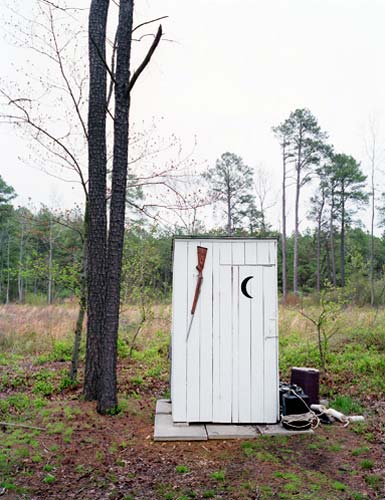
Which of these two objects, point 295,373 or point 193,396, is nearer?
point 193,396

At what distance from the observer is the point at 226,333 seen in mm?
4551

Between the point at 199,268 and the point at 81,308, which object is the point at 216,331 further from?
the point at 81,308

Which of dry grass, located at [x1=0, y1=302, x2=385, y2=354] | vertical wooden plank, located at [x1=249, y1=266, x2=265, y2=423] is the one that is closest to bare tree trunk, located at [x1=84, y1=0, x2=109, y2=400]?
vertical wooden plank, located at [x1=249, y1=266, x2=265, y2=423]

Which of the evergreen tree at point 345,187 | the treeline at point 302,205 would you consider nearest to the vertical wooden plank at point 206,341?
the treeline at point 302,205

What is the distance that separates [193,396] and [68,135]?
3.86 m

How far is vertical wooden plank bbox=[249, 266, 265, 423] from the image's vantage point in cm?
448

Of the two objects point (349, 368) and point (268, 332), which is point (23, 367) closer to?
point (268, 332)

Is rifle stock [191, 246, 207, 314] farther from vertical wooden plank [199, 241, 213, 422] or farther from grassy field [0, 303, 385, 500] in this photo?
grassy field [0, 303, 385, 500]

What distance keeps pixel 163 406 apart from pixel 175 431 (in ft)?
2.97

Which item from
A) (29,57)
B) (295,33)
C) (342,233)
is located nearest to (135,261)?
(29,57)

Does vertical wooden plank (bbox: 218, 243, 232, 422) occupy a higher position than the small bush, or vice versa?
vertical wooden plank (bbox: 218, 243, 232, 422)

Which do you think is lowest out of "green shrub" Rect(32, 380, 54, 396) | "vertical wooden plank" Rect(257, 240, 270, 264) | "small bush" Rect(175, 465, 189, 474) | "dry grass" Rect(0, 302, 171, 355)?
"small bush" Rect(175, 465, 189, 474)

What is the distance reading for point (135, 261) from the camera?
820cm

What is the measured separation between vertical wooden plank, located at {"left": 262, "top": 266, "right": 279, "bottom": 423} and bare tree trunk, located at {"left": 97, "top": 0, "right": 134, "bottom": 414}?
165 cm
